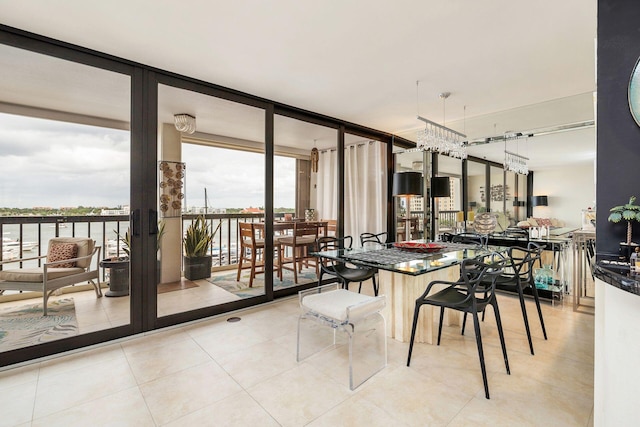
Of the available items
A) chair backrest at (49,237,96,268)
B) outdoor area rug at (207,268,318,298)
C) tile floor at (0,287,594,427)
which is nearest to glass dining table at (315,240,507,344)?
tile floor at (0,287,594,427)

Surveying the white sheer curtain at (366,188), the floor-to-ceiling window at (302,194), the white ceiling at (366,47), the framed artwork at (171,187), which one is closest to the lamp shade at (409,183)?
the white ceiling at (366,47)

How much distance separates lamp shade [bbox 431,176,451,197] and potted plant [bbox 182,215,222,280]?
367cm

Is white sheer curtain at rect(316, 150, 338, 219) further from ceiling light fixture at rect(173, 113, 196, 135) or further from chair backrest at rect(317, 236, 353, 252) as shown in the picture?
ceiling light fixture at rect(173, 113, 196, 135)

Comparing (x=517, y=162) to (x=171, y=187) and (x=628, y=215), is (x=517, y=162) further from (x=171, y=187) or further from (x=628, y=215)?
(x=171, y=187)

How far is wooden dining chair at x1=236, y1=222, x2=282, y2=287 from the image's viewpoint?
13.4 ft

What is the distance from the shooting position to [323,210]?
5711 mm

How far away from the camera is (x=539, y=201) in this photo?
161 inches

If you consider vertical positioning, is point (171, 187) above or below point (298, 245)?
above

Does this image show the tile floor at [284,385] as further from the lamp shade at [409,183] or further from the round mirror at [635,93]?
the lamp shade at [409,183]

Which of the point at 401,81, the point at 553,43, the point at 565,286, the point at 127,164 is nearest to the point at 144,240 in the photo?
the point at 127,164

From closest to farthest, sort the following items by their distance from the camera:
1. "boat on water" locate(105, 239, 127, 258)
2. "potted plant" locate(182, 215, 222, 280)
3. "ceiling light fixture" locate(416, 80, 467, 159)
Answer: "boat on water" locate(105, 239, 127, 258) → "ceiling light fixture" locate(416, 80, 467, 159) → "potted plant" locate(182, 215, 222, 280)

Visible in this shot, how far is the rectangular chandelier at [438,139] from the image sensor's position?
11.0 feet

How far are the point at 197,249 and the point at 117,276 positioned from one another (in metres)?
1.25

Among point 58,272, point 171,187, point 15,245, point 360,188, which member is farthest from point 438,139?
point 15,245
